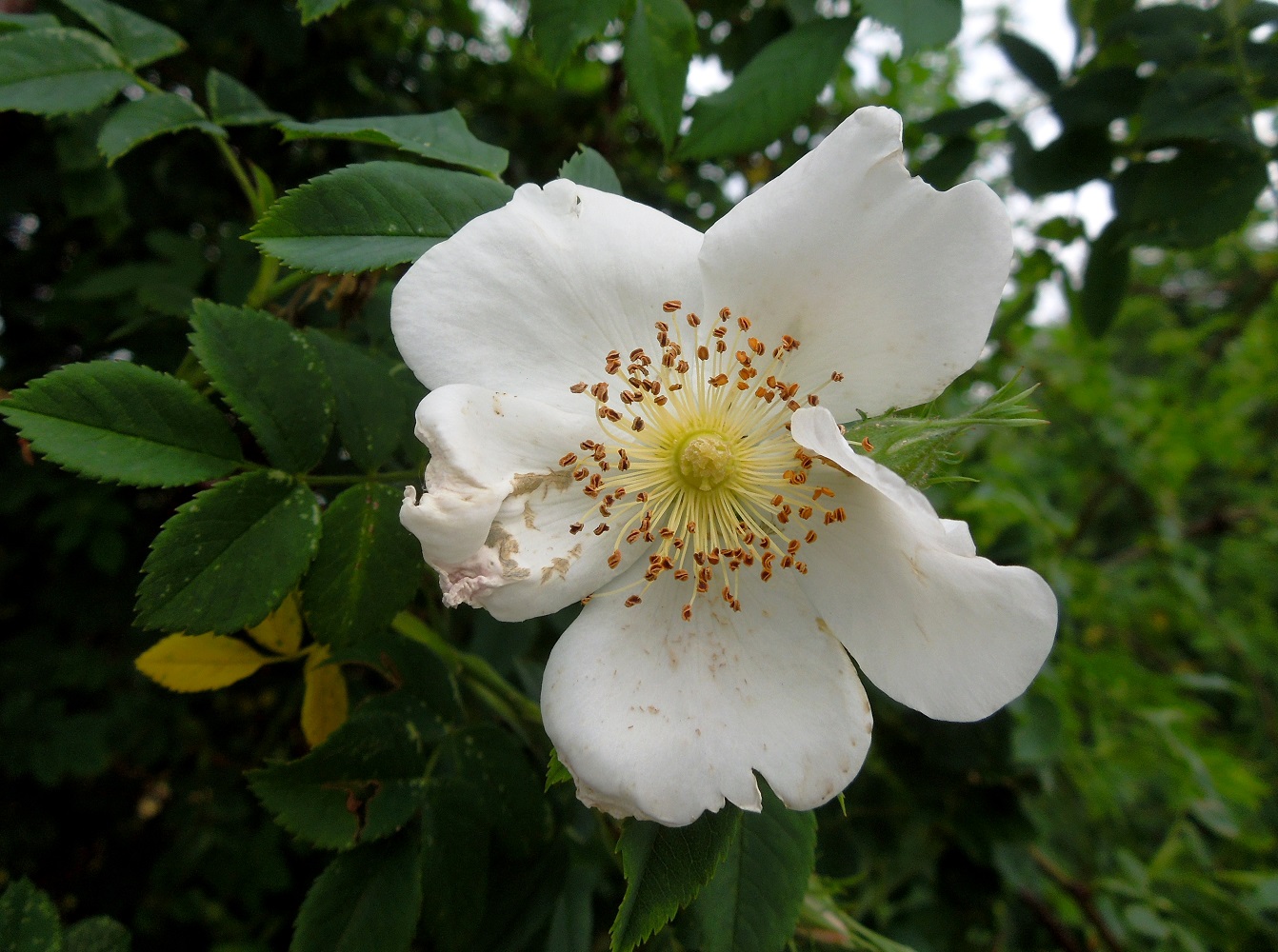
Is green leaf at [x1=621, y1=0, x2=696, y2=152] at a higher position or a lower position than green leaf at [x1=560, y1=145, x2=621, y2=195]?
higher

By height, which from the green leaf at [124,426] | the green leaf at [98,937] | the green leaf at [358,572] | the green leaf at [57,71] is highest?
the green leaf at [57,71]

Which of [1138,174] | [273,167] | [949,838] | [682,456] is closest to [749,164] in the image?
[1138,174]

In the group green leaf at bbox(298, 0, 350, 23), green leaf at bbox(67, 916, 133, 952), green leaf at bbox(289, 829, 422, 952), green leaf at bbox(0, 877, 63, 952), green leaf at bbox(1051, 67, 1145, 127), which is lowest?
green leaf at bbox(67, 916, 133, 952)

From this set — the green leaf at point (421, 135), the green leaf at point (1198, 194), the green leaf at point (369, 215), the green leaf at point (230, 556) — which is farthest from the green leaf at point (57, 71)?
the green leaf at point (1198, 194)

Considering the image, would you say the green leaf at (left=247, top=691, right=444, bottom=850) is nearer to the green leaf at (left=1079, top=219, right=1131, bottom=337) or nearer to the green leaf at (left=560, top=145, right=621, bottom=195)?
the green leaf at (left=560, top=145, right=621, bottom=195)

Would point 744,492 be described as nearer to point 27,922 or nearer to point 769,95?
point 769,95

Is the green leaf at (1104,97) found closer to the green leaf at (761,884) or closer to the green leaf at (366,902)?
the green leaf at (761,884)

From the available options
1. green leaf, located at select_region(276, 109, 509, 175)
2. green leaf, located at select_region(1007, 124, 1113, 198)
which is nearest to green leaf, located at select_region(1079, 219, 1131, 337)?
green leaf, located at select_region(1007, 124, 1113, 198)
